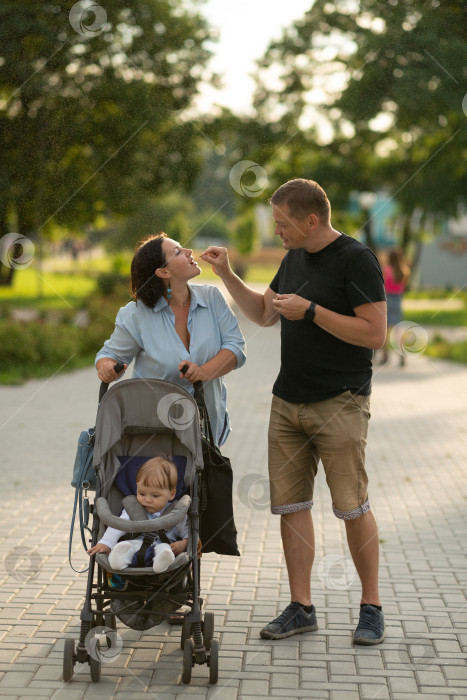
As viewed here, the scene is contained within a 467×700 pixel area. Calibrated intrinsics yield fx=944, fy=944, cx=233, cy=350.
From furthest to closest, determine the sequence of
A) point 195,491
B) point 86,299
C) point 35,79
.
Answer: point 86,299 → point 35,79 → point 195,491

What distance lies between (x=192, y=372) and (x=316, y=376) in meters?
0.59

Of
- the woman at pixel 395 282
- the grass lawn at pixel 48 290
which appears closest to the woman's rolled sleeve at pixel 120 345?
the woman at pixel 395 282

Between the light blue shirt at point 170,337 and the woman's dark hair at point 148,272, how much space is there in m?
0.06

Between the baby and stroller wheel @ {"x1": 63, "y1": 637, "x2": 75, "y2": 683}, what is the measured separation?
375mm

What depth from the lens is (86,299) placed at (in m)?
22.5

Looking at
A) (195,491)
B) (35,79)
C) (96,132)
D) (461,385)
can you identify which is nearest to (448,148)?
(96,132)

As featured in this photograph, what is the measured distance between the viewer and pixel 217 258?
4105 mm

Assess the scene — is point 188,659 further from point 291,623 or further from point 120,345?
point 120,345

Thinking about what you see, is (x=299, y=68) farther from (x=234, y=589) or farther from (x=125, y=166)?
(x=234, y=589)

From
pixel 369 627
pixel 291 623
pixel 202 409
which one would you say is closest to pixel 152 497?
pixel 202 409

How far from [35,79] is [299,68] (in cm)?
1372

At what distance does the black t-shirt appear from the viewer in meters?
4.00

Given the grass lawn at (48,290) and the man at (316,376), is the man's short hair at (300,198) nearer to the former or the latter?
the man at (316,376)

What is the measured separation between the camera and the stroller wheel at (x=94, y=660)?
3.71 m
